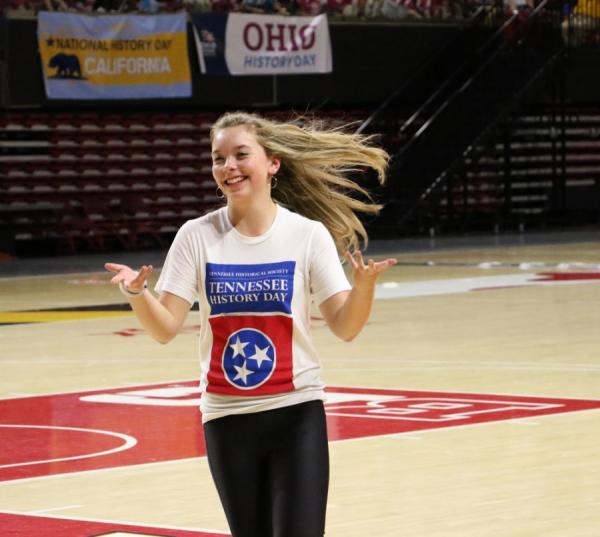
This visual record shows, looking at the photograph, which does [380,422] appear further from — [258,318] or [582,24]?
[582,24]

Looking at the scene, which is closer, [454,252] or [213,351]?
[213,351]

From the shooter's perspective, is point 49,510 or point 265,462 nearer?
point 265,462

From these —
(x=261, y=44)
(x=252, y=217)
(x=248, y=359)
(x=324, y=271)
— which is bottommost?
(x=248, y=359)

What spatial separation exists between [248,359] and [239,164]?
585 millimetres

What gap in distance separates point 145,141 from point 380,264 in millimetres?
28340

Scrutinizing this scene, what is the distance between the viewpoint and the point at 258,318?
16.6 feet

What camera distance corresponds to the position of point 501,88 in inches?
1411

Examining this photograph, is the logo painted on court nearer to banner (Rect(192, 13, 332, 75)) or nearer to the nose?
the nose

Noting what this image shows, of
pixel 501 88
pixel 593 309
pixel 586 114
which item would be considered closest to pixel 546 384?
pixel 593 309

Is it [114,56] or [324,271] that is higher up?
[114,56]

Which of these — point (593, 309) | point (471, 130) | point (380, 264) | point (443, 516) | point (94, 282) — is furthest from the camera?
point (471, 130)

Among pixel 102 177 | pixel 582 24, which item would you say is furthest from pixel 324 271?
pixel 582 24

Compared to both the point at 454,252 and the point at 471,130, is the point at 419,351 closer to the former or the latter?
the point at 454,252

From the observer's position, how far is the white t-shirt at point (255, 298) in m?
5.03
